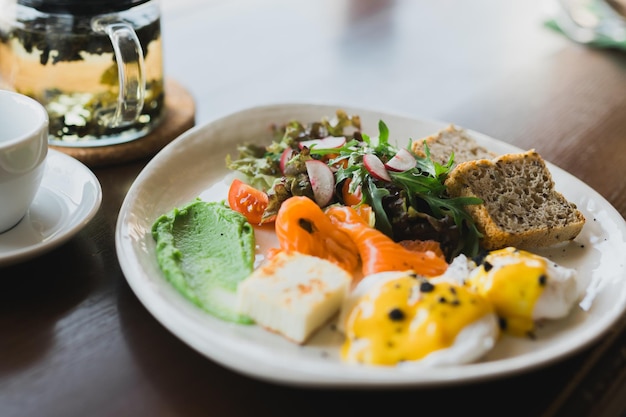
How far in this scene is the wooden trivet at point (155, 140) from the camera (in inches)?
85.3

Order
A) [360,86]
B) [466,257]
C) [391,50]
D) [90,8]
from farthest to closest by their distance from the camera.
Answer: [391,50] → [360,86] → [90,8] → [466,257]

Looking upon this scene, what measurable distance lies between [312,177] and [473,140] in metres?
0.58

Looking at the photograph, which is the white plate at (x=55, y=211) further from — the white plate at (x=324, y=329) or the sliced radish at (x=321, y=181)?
the sliced radish at (x=321, y=181)

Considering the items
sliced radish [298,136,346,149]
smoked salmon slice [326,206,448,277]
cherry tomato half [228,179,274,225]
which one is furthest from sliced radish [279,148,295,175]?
smoked salmon slice [326,206,448,277]

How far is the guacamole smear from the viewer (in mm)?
1525

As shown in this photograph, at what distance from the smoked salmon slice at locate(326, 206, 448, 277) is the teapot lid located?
98 cm

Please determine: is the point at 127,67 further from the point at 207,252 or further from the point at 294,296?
the point at 294,296

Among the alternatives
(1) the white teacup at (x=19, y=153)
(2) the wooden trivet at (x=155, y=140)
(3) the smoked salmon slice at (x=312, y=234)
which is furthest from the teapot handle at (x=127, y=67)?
(3) the smoked salmon slice at (x=312, y=234)

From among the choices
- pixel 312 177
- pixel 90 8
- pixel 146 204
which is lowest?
pixel 146 204

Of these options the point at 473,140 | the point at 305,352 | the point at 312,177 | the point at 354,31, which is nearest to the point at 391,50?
the point at 354,31

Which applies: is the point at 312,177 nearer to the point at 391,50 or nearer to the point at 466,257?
the point at 466,257

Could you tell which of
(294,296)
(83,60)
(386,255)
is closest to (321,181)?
(386,255)

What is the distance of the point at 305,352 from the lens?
1389 millimetres

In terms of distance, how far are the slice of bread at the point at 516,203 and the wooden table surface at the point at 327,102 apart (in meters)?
0.30
